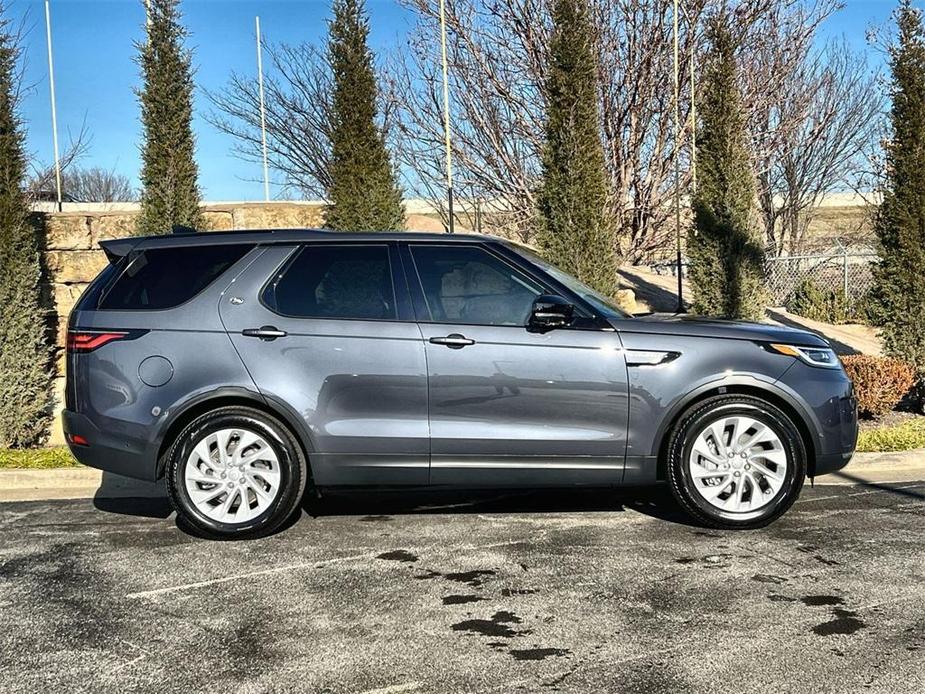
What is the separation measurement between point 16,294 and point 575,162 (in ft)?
20.4

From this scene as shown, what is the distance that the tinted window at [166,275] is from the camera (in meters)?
5.36

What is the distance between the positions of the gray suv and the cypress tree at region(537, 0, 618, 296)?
→ 525cm

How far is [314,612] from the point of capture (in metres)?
4.05

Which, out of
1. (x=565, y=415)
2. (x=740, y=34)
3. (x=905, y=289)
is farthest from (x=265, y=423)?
(x=740, y=34)

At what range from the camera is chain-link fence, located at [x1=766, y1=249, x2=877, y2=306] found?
18750 mm

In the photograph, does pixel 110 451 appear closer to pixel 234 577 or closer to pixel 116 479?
pixel 234 577

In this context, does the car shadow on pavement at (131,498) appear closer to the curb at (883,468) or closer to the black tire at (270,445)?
the black tire at (270,445)

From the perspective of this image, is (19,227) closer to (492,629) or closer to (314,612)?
(314,612)

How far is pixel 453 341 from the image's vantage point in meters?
5.14

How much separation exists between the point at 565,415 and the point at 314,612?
1.88 meters

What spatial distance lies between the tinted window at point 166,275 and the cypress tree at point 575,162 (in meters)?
5.73

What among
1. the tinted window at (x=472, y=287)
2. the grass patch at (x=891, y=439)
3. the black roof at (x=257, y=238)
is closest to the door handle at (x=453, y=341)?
the tinted window at (x=472, y=287)

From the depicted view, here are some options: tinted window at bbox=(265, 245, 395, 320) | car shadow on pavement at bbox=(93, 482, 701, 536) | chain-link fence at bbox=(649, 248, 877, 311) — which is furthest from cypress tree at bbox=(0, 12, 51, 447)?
chain-link fence at bbox=(649, 248, 877, 311)

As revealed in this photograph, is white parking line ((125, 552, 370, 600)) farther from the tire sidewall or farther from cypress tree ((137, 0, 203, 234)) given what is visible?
cypress tree ((137, 0, 203, 234))
